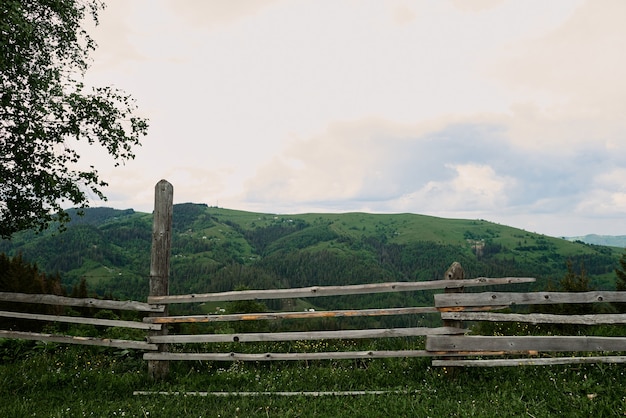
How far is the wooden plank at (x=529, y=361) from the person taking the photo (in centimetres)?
754

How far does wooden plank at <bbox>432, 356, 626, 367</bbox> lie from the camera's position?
7539mm

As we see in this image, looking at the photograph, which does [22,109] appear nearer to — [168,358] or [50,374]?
[50,374]

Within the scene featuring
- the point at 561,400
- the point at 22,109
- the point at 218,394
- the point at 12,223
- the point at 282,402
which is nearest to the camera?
the point at 561,400

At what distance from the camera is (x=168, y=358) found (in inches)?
360

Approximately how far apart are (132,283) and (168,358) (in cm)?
19965

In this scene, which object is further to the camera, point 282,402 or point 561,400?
point 282,402

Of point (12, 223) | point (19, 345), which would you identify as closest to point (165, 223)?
point (19, 345)

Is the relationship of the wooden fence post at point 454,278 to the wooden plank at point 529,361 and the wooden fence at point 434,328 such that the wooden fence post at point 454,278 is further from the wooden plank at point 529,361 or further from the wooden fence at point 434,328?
the wooden plank at point 529,361

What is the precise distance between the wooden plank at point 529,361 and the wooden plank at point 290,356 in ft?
1.45

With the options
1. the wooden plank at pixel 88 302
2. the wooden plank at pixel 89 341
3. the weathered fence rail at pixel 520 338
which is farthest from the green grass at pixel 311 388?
the wooden plank at pixel 88 302

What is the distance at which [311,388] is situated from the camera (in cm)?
819

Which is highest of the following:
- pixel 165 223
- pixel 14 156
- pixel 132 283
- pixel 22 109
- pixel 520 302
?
pixel 22 109

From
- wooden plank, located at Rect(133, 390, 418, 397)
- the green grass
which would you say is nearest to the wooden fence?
the green grass

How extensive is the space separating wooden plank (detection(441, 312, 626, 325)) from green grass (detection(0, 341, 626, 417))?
0.80 m
